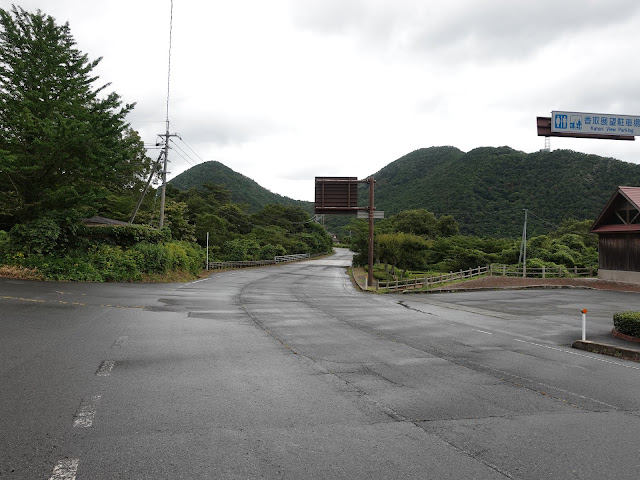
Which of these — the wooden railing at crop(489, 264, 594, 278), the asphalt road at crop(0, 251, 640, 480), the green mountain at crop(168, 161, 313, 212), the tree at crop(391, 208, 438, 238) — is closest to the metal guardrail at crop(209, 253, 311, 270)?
the tree at crop(391, 208, 438, 238)

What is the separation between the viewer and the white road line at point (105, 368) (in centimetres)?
623

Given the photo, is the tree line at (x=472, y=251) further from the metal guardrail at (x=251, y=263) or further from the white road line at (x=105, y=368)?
the white road line at (x=105, y=368)

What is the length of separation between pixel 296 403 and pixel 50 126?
20731mm

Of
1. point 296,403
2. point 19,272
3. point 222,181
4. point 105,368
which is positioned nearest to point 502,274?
point 19,272

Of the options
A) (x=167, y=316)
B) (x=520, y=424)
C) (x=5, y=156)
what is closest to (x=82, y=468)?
(x=520, y=424)

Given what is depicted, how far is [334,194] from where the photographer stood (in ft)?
98.6

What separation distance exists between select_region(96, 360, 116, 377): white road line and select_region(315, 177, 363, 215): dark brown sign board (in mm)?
23540

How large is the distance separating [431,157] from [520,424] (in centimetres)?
12866

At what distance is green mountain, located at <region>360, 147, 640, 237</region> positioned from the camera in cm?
7319

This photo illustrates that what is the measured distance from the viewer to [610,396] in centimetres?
648

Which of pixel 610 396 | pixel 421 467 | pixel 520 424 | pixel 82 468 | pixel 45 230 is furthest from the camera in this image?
pixel 45 230

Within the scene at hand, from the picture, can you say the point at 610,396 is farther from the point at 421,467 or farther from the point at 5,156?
the point at 5,156

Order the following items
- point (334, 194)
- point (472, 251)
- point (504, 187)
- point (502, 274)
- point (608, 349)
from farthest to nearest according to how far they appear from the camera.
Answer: point (504, 187) < point (472, 251) < point (502, 274) < point (334, 194) < point (608, 349)

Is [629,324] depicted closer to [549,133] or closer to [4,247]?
[549,133]
